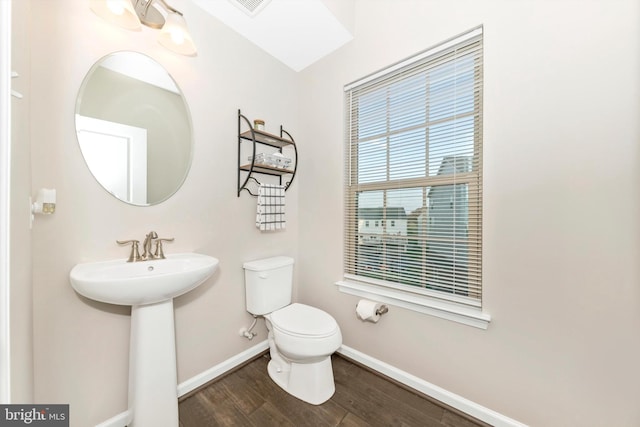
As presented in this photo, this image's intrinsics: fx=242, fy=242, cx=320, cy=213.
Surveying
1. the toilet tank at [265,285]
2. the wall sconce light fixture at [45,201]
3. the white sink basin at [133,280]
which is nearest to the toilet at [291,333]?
the toilet tank at [265,285]

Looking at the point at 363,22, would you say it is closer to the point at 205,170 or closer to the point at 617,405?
the point at 205,170

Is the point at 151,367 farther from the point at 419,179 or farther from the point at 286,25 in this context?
the point at 286,25

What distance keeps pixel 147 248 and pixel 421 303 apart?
1599mm

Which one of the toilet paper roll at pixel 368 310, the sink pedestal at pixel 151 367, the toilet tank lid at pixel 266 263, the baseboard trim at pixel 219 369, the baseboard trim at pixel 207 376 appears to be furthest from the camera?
the toilet tank lid at pixel 266 263

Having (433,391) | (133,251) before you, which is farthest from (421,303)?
(133,251)

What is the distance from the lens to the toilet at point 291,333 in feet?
4.64

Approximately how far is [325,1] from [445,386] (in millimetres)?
2498

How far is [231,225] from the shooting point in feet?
5.65

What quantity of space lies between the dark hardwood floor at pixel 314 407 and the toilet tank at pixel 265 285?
1.54 feet

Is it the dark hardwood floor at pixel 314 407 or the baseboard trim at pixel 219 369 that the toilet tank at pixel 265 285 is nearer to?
the baseboard trim at pixel 219 369

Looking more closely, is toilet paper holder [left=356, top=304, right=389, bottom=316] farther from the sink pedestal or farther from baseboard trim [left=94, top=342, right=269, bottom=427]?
the sink pedestal

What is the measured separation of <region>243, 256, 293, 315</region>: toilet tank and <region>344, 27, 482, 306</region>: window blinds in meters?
0.50

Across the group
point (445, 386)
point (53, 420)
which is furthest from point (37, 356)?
point (445, 386)

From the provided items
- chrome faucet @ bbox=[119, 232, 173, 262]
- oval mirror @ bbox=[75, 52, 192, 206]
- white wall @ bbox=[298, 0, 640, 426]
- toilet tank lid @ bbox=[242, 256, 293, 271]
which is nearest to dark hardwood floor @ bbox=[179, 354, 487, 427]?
white wall @ bbox=[298, 0, 640, 426]
